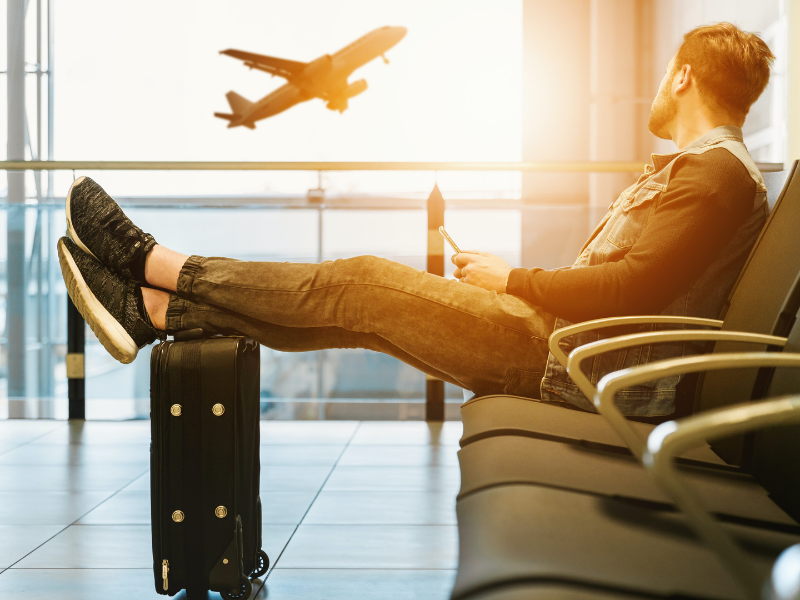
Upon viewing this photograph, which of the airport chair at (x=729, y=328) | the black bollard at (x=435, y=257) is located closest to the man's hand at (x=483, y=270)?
the airport chair at (x=729, y=328)

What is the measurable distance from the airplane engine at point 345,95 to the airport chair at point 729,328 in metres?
7.03

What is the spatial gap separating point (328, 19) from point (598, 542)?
321 inches

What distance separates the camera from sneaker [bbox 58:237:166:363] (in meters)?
1.27

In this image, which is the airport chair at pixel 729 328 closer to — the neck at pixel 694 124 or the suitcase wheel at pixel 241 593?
the neck at pixel 694 124

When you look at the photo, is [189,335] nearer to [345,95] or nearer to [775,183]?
[775,183]

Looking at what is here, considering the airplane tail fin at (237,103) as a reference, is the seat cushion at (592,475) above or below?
below

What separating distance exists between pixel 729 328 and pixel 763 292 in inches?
4.2

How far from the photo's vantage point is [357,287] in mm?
1277

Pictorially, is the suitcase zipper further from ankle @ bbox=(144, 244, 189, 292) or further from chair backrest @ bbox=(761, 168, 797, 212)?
chair backrest @ bbox=(761, 168, 797, 212)

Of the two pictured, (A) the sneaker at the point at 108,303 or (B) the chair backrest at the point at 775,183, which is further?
(A) the sneaker at the point at 108,303

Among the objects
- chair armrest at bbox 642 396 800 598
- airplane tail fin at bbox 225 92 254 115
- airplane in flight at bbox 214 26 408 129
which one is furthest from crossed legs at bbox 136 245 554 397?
airplane tail fin at bbox 225 92 254 115

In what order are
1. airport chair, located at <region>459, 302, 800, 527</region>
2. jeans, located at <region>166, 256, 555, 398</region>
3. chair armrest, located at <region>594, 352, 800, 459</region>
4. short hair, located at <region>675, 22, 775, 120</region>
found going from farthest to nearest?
short hair, located at <region>675, 22, 775, 120</region> < jeans, located at <region>166, 256, 555, 398</region> < airport chair, located at <region>459, 302, 800, 527</region> < chair armrest, located at <region>594, 352, 800, 459</region>

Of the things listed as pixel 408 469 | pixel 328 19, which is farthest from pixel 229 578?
pixel 328 19

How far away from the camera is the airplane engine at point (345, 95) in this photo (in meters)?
7.72
